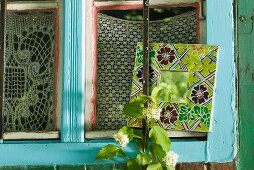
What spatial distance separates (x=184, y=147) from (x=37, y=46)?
3.51ft

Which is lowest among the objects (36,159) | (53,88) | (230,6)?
(36,159)

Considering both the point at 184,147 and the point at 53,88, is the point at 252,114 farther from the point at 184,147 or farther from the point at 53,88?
the point at 53,88

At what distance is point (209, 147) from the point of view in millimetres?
2740

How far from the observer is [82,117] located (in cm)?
281

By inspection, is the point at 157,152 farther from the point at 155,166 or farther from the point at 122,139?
the point at 122,139

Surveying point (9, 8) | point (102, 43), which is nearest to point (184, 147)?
point (102, 43)

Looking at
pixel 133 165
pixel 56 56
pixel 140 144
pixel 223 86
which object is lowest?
pixel 133 165

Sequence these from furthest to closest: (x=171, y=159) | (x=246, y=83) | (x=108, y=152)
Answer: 1. (x=246, y=83)
2. (x=108, y=152)
3. (x=171, y=159)

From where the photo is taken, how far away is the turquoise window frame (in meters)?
2.74

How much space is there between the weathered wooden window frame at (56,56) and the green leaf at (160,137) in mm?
577

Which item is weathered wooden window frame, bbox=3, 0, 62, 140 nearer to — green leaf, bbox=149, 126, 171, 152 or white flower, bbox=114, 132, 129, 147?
white flower, bbox=114, 132, 129, 147

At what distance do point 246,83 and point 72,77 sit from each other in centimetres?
102

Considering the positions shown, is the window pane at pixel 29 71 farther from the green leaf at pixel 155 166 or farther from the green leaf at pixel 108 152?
the green leaf at pixel 155 166

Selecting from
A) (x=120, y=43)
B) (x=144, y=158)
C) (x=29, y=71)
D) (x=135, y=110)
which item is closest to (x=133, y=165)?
(x=144, y=158)
